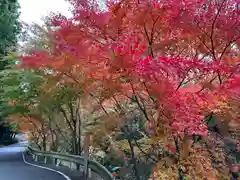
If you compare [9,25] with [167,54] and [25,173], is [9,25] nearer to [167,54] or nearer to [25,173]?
[25,173]

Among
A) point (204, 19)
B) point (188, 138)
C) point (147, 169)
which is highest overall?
point (204, 19)

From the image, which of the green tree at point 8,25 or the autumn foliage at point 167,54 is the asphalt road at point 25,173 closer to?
the autumn foliage at point 167,54

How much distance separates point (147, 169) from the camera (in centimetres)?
1298

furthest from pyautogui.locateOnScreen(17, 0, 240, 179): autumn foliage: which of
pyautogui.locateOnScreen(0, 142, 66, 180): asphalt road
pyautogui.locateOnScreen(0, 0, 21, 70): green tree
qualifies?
pyautogui.locateOnScreen(0, 0, 21, 70): green tree

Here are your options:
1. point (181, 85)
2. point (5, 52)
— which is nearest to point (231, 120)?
point (181, 85)

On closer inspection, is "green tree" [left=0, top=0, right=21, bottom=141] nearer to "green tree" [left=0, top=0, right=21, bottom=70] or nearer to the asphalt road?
"green tree" [left=0, top=0, right=21, bottom=70]

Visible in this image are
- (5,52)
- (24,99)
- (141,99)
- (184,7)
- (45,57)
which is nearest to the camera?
(184,7)

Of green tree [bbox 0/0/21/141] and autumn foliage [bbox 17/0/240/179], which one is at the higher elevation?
green tree [bbox 0/0/21/141]

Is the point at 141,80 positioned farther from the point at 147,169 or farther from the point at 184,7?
the point at 147,169

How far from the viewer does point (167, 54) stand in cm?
888

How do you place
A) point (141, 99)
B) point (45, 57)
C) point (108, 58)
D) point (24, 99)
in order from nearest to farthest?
point (108, 58), point (141, 99), point (45, 57), point (24, 99)

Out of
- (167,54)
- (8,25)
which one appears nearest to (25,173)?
(167,54)

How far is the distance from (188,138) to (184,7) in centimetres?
320

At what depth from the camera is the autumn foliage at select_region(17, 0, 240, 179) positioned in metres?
7.46
